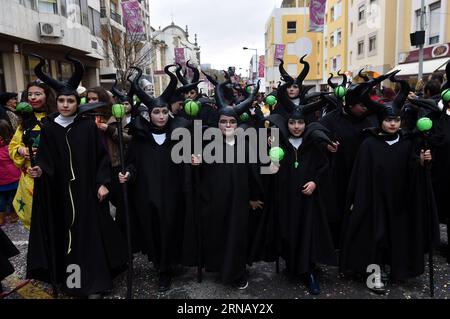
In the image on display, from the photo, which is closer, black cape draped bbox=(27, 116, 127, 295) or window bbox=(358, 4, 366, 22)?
black cape draped bbox=(27, 116, 127, 295)

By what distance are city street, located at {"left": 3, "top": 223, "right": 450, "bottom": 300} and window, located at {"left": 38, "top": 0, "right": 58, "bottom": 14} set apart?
50.7ft

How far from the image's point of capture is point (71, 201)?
363cm

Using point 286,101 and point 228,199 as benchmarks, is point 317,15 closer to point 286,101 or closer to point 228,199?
point 286,101

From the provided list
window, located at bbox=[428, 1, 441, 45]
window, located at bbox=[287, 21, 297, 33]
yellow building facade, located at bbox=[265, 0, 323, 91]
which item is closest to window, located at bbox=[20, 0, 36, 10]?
window, located at bbox=[428, 1, 441, 45]

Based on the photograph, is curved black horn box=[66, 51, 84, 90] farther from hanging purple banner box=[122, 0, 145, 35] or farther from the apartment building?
hanging purple banner box=[122, 0, 145, 35]

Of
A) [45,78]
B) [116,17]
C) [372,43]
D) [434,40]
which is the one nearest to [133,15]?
[116,17]

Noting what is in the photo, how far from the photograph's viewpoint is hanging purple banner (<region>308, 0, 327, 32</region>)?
13.7 metres

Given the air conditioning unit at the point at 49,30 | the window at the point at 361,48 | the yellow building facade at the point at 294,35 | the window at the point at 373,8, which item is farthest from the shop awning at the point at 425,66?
the yellow building facade at the point at 294,35

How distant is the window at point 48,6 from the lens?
1634 centimetres

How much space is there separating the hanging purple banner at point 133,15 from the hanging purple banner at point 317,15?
8.55 metres

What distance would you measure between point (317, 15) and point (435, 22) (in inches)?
352

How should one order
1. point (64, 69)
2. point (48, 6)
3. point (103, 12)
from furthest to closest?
point (103, 12) < point (64, 69) < point (48, 6)

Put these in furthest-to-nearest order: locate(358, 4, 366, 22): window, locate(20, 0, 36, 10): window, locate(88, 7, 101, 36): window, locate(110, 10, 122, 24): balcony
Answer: locate(110, 10, 122, 24): balcony
locate(358, 4, 366, 22): window
locate(88, 7, 101, 36): window
locate(20, 0, 36, 10): window

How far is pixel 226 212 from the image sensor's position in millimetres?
3834
